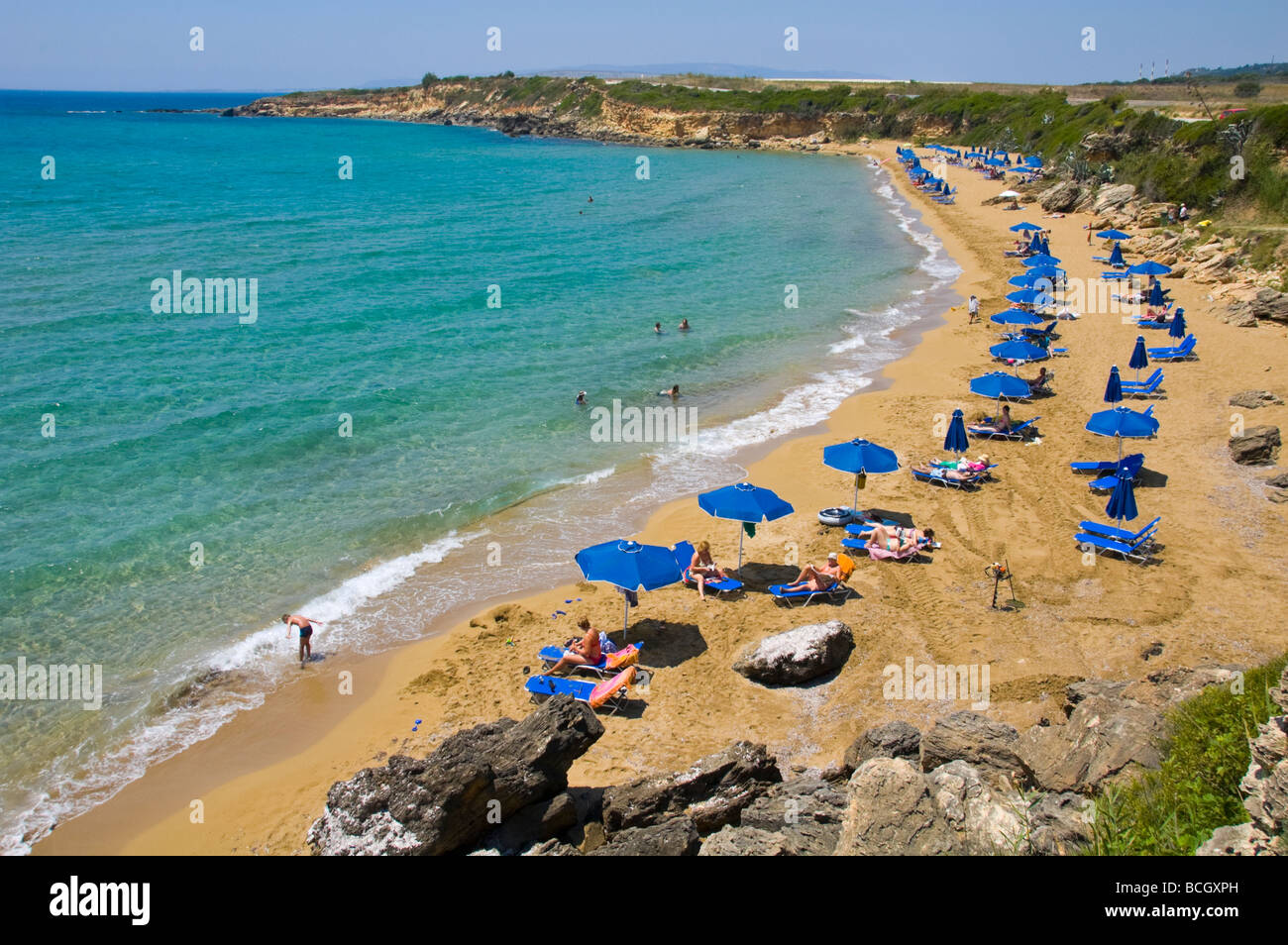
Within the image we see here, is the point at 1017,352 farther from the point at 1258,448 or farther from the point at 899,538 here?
the point at 899,538

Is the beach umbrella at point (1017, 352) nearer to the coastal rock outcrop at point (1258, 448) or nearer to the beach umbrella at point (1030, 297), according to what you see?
the beach umbrella at point (1030, 297)

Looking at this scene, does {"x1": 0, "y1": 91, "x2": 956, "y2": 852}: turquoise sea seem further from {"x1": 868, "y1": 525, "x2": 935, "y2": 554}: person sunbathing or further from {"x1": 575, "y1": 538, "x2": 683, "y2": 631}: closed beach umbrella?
{"x1": 868, "y1": 525, "x2": 935, "y2": 554}: person sunbathing

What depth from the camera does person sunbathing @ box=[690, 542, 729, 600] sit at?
15.0 metres

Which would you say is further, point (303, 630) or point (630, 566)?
point (303, 630)

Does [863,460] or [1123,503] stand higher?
[863,460]

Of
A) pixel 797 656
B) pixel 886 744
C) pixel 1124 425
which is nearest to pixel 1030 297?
pixel 1124 425

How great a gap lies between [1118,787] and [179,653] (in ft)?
43.6

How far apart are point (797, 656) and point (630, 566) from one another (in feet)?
9.32

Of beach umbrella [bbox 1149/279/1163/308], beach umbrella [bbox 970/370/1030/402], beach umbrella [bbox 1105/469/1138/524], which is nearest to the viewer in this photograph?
beach umbrella [bbox 1105/469/1138/524]

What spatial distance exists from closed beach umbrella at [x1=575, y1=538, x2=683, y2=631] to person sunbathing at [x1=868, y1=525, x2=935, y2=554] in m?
4.69

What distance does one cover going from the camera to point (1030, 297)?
3175cm

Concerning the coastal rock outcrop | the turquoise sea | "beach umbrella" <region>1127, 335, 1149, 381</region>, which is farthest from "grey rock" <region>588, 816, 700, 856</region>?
"beach umbrella" <region>1127, 335, 1149, 381</region>

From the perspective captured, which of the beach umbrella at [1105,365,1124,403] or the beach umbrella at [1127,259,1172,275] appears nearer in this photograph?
the beach umbrella at [1105,365,1124,403]
